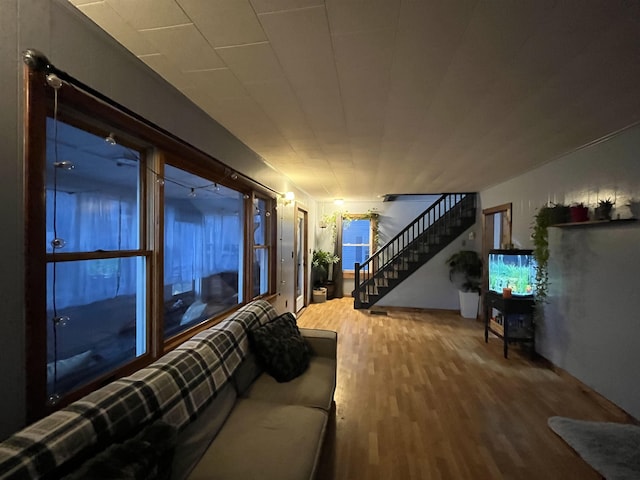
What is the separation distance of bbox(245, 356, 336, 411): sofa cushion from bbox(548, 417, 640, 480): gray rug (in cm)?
174

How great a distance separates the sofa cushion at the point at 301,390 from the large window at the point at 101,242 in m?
0.69

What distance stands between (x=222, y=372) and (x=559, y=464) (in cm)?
223

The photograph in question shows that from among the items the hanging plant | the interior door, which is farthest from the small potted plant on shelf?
the interior door

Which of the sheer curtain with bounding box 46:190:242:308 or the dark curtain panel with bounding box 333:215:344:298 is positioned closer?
the sheer curtain with bounding box 46:190:242:308

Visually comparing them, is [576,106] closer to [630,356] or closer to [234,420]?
[630,356]

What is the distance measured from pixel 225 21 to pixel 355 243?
628 cm

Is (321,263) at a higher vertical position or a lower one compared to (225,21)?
lower

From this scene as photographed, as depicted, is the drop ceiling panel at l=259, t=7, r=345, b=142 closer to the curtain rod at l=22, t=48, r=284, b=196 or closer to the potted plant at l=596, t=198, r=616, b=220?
the curtain rod at l=22, t=48, r=284, b=196

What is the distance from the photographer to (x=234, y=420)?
1.57 metres

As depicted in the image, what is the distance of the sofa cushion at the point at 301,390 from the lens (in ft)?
5.85

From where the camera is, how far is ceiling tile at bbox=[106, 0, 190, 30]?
1208mm

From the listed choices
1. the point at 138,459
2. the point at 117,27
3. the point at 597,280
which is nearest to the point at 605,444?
the point at 597,280

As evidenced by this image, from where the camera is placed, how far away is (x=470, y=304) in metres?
5.45

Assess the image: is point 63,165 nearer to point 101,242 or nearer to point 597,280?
point 101,242
